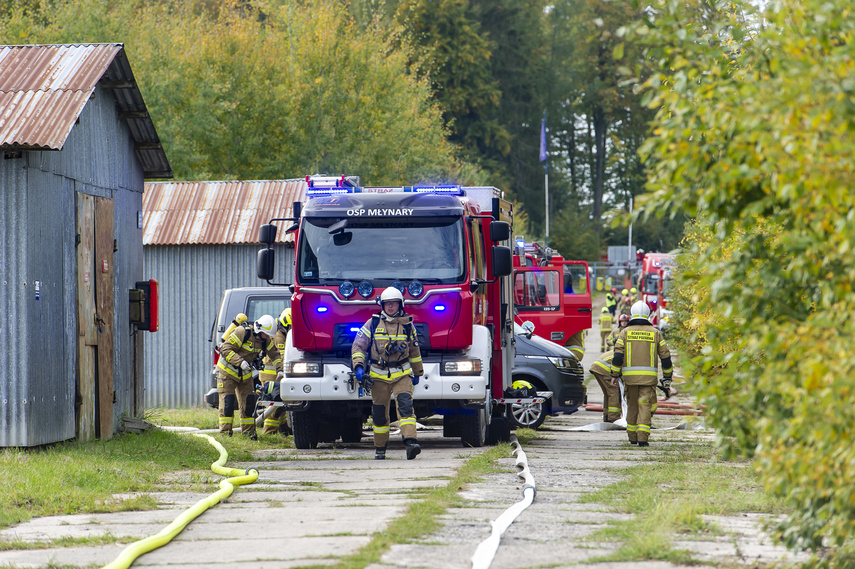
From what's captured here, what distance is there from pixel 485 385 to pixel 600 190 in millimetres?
63353

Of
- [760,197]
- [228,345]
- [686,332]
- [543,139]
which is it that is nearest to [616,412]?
[228,345]

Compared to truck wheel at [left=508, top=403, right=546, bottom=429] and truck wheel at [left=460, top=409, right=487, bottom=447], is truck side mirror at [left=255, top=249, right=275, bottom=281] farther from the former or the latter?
truck wheel at [left=508, top=403, right=546, bottom=429]

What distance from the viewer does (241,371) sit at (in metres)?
14.1

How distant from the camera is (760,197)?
18.6 feet

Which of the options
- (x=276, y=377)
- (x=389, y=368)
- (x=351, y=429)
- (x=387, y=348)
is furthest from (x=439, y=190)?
(x=276, y=377)

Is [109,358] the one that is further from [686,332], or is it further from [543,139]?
[543,139]

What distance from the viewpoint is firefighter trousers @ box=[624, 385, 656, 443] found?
44.3ft

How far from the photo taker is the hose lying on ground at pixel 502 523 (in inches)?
240

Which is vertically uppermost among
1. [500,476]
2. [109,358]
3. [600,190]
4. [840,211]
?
[600,190]

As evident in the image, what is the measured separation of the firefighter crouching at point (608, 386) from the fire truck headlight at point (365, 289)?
3580mm

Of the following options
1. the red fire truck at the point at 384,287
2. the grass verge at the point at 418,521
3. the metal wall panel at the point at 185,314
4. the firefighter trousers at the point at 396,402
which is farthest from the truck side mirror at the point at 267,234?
the metal wall panel at the point at 185,314

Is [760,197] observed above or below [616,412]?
above

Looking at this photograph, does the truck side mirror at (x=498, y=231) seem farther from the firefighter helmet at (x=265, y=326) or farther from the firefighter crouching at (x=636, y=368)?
the firefighter helmet at (x=265, y=326)

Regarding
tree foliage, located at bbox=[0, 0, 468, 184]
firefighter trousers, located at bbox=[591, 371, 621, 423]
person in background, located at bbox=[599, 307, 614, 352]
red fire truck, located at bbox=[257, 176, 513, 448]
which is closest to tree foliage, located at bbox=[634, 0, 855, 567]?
red fire truck, located at bbox=[257, 176, 513, 448]
